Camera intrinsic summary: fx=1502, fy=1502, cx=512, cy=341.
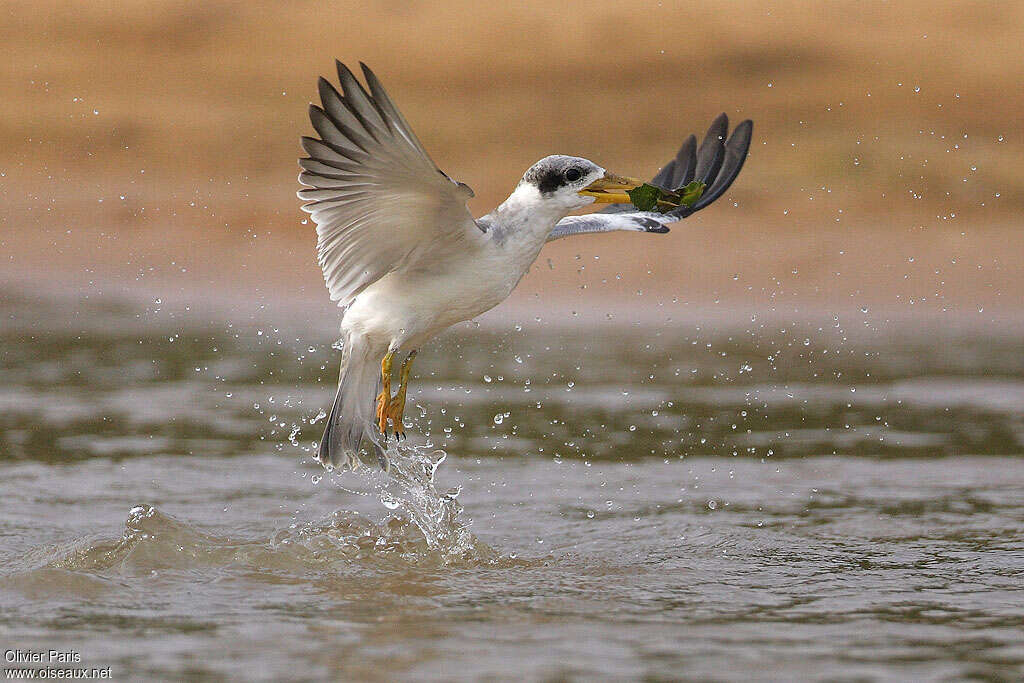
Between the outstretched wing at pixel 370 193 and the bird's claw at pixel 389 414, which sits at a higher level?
the outstretched wing at pixel 370 193

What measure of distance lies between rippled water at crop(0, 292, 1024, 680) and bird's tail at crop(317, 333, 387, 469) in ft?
1.16

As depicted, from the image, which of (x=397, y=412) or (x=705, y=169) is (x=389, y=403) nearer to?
(x=397, y=412)

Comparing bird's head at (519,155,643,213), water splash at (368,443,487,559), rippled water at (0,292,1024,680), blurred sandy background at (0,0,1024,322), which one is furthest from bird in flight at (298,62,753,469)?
blurred sandy background at (0,0,1024,322)

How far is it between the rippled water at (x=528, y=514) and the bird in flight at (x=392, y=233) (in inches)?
24.8

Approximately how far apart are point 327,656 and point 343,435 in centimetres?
203

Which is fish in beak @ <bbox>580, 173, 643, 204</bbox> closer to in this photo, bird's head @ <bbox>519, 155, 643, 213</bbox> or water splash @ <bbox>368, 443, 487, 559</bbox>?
bird's head @ <bbox>519, 155, 643, 213</bbox>

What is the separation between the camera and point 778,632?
5430mm

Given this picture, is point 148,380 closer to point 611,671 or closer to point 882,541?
point 882,541

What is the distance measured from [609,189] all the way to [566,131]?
42.1 feet

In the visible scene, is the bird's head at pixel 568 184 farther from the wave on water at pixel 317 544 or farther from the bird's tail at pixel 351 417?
the wave on water at pixel 317 544

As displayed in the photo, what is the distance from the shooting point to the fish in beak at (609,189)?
630 cm

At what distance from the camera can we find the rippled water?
526 centimetres

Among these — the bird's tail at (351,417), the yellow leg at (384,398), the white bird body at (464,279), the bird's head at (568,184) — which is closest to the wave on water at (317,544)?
the bird's tail at (351,417)

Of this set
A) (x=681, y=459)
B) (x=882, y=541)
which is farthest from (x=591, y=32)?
(x=882, y=541)
